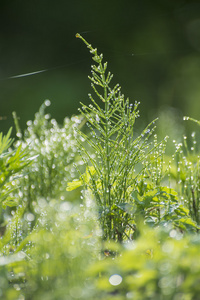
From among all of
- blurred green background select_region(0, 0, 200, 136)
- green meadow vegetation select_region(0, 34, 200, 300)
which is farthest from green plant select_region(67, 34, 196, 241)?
blurred green background select_region(0, 0, 200, 136)

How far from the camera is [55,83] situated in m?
3.28

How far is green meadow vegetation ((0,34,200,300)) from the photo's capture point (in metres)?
0.33

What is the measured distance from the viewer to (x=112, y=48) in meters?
3.39

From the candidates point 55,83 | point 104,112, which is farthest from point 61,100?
point 104,112

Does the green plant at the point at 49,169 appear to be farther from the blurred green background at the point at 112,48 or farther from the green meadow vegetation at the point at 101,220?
the blurred green background at the point at 112,48

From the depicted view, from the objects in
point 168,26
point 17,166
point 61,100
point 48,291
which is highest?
point 168,26

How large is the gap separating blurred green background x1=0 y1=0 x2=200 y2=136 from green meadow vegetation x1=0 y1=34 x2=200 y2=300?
2.35m

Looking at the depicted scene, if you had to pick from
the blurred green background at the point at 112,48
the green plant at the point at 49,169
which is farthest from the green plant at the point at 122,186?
the blurred green background at the point at 112,48

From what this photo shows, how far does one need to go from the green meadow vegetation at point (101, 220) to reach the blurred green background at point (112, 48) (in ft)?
7.70

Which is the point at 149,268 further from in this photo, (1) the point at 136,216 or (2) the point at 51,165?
(2) the point at 51,165

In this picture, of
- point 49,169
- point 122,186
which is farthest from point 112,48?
point 122,186

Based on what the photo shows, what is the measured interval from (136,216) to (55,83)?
282 centimetres

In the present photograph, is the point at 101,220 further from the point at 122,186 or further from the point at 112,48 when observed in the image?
the point at 112,48

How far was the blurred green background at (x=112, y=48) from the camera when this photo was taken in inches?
131
